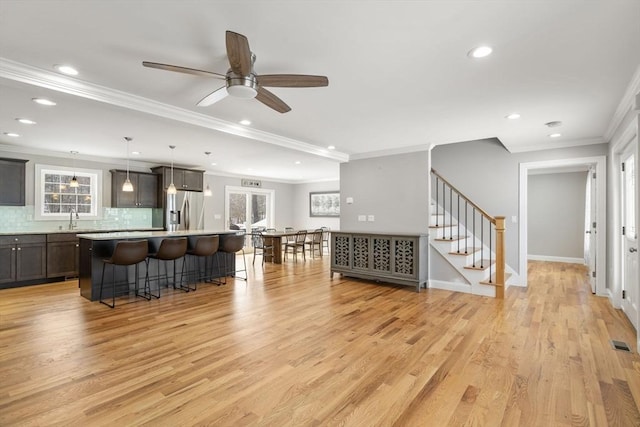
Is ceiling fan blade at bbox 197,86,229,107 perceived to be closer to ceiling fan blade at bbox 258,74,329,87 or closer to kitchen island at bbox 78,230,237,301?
ceiling fan blade at bbox 258,74,329,87

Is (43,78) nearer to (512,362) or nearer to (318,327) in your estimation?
(318,327)

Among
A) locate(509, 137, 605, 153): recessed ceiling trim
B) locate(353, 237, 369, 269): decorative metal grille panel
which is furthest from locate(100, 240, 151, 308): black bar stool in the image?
locate(509, 137, 605, 153): recessed ceiling trim

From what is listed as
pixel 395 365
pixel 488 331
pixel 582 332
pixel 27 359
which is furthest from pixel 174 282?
pixel 582 332

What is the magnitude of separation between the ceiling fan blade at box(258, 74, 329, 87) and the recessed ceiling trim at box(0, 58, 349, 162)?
172 centimetres

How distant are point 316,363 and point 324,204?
8.57 m

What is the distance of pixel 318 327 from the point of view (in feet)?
11.5

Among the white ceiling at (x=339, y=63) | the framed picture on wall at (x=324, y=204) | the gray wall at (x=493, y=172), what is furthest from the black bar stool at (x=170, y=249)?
the framed picture on wall at (x=324, y=204)

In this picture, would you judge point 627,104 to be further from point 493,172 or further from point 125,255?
point 125,255

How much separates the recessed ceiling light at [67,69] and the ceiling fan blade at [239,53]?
61.3 inches

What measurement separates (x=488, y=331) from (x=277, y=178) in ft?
28.4

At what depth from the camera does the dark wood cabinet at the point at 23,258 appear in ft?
17.3

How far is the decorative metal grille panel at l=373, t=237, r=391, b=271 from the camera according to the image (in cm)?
549

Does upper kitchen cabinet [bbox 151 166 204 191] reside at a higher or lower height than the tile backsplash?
higher

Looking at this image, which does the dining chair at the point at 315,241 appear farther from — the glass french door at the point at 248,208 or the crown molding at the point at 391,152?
the crown molding at the point at 391,152
